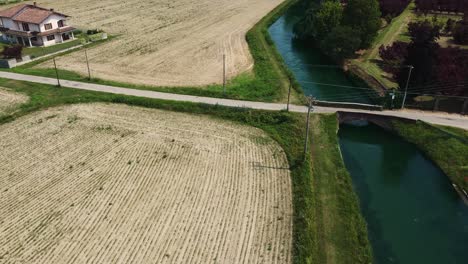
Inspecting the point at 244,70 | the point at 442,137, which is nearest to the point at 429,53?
the point at 442,137

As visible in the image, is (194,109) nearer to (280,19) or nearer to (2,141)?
(2,141)

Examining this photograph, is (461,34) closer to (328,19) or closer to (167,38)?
(328,19)

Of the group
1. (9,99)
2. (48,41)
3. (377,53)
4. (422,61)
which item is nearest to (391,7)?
(377,53)

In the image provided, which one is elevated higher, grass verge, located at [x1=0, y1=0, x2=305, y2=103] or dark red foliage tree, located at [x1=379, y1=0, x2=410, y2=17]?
dark red foliage tree, located at [x1=379, y1=0, x2=410, y2=17]

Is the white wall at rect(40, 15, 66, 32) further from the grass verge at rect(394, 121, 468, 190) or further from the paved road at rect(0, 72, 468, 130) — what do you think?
the grass verge at rect(394, 121, 468, 190)

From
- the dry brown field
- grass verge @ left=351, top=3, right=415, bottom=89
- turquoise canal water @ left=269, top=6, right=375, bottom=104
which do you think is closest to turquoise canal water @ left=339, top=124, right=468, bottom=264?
turquoise canal water @ left=269, top=6, right=375, bottom=104
